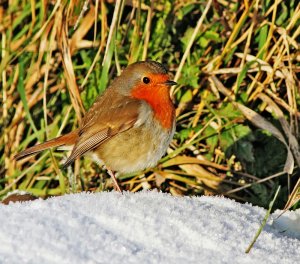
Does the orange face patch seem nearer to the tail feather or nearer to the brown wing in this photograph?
the brown wing

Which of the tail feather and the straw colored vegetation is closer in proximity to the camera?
the tail feather

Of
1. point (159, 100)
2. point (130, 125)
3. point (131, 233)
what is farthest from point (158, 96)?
point (131, 233)

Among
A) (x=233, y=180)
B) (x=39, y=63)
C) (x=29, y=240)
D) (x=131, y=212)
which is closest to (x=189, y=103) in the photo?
(x=233, y=180)

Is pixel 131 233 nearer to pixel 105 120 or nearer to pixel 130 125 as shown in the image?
pixel 130 125

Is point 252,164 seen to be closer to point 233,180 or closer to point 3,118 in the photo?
point 233,180

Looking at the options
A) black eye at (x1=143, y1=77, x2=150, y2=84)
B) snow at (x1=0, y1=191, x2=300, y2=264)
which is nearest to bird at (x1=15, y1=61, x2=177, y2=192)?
Result: black eye at (x1=143, y1=77, x2=150, y2=84)

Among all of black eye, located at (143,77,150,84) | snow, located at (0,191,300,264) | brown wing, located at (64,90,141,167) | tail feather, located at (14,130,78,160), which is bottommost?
tail feather, located at (14,130,78,160)
